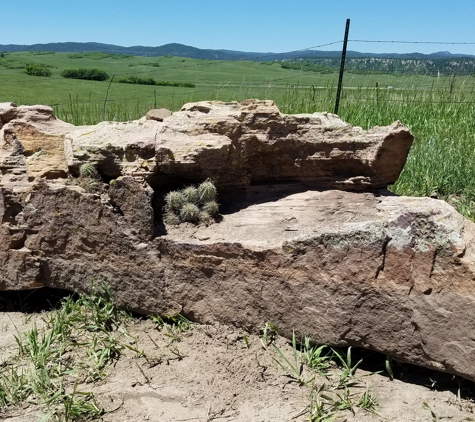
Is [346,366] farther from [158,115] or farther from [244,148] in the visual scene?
[158,115]

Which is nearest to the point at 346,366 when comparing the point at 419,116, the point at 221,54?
the point at 419,116

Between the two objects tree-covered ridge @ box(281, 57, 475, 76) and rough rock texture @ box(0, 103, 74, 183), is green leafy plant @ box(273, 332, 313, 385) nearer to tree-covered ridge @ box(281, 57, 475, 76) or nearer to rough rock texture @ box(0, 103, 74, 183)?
rough rock texture @ box(0, 103, 74, 183)

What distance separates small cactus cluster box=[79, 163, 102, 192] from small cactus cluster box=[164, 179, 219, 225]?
1.72 feet

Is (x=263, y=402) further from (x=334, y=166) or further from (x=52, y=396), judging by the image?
(x=334, y=166)

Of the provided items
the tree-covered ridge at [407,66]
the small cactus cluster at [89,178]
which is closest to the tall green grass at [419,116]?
the tree-covered ridge at [407,66]

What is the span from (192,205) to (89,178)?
0.79m

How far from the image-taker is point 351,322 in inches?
145

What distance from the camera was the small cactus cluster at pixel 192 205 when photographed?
4.21 metres

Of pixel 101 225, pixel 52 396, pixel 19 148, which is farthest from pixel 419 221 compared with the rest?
pixel 19 148

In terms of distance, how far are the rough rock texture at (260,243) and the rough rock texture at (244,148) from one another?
0.4 inches

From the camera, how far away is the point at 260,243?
3881 mm

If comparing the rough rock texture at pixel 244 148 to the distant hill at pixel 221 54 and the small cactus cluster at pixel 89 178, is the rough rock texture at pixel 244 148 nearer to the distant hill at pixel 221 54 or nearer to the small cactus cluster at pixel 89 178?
the small cactus cluster at pixel 89 178

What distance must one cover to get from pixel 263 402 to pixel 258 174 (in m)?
1.82

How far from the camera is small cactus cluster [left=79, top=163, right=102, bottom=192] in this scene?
423 cm
